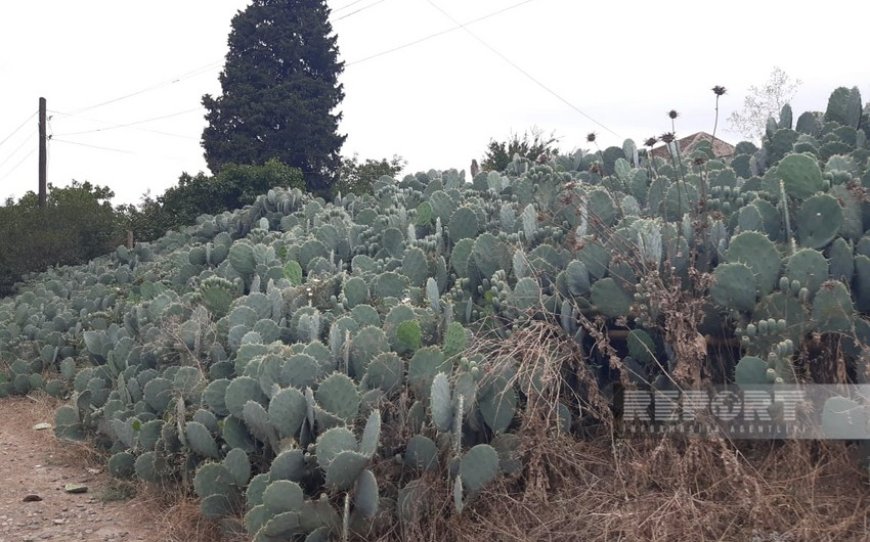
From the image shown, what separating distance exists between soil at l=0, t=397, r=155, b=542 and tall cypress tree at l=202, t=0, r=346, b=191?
60.6 ft

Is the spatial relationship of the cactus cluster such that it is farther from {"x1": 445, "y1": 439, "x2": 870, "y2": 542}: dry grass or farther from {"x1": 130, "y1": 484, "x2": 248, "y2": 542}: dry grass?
{"x1": 445, "y1": 439, "x2": 870, "y2": 542}: dry grass

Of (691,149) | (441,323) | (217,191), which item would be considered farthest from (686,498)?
(217,191)

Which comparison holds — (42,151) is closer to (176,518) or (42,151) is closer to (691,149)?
(691,149)

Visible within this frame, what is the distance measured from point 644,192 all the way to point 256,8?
2332cm

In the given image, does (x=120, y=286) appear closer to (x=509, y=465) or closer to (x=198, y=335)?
(x=198, y=335)

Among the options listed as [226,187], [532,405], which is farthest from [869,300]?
[226,187]

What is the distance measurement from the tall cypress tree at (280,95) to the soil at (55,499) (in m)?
18.5

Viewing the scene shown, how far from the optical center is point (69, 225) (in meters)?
14.0

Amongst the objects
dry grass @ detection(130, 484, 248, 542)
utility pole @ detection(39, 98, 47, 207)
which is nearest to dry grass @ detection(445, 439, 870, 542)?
dry grass @ detection(130, 484, 248, 542)

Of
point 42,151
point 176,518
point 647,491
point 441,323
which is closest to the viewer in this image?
point 647,491

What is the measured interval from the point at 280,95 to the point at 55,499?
2114 centimetres

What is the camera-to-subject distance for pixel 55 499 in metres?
4.96

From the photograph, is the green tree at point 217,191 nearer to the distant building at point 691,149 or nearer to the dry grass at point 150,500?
the distant building at point 691,149

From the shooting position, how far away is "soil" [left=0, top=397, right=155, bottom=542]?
14.5ft
